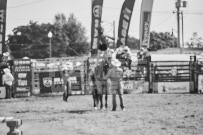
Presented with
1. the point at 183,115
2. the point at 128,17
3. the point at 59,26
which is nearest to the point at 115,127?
the point at 183,115

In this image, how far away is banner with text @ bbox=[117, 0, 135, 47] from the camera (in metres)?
22.3

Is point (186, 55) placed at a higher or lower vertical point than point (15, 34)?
lower

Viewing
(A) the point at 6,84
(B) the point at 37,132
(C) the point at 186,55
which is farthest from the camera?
(C) the point at 186,55

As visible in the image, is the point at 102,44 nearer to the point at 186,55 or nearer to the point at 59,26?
the point at 186,55

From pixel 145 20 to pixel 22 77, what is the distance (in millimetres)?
8488

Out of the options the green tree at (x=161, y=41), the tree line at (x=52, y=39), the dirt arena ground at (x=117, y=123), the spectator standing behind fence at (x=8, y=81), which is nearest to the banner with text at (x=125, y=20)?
the spectator standing behind fence at (x=8, y=81)

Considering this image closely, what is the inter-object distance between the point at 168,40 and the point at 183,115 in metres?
86.0

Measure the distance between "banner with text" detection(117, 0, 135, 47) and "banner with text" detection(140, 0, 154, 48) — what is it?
2.49ft

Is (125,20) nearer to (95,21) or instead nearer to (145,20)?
(145,20)

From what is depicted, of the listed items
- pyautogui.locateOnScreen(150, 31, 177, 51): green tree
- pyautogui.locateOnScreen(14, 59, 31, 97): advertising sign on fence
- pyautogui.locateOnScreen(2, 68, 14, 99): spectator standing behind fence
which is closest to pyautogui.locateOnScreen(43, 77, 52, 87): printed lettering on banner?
pyautogui.locateOnScreen(14, 59, 31, 97): advertising sign on fence

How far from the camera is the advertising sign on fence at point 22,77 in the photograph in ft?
76.9

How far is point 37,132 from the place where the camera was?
9.48m

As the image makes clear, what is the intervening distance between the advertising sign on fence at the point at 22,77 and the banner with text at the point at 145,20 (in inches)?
291

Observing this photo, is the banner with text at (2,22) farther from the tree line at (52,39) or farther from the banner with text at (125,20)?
the tree line at (52,39)
